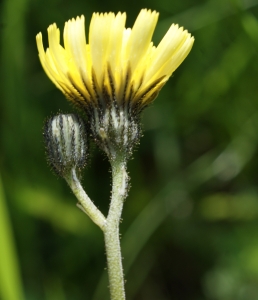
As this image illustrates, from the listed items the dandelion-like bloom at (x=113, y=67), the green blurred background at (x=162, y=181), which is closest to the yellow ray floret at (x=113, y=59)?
the dandelion-like bloom at (x=113, y=67)

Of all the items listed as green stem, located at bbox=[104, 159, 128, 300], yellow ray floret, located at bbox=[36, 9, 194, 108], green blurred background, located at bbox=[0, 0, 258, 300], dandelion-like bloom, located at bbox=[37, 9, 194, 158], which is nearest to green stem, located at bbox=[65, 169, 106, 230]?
green stem, located at bbox=[104, 159, 128, 300]

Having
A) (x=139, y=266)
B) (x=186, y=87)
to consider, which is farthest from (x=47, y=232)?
(x=186, y=87)

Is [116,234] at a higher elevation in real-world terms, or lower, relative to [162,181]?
lower

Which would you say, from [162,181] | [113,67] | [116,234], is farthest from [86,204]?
[162,181]

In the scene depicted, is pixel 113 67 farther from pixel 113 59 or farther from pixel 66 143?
pixel 66 143

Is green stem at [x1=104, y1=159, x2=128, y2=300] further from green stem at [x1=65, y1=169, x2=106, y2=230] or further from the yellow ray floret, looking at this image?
the yellow ray floret
